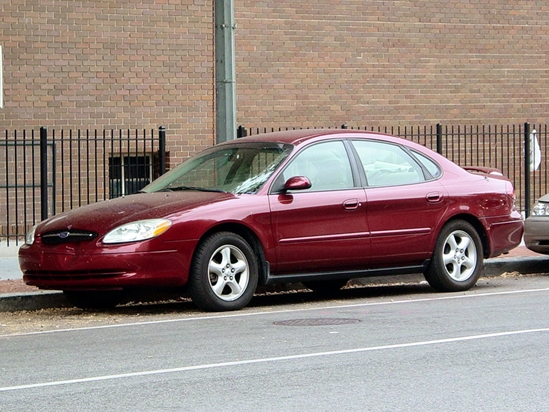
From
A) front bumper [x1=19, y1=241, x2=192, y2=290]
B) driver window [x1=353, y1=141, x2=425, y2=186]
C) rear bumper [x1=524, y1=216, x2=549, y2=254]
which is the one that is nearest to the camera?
front bumper [x1=19, y1=241, x2=192, y2=290]

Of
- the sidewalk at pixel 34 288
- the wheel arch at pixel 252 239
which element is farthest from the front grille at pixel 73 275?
the wheel arch at pixel 252 239

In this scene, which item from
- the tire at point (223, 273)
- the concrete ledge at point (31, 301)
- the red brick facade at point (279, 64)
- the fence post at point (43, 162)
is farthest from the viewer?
the red brick facade at point (279, 64)

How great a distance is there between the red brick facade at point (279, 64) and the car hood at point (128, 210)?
7658 millimetres

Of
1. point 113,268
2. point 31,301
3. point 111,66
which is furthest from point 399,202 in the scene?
point 111,66

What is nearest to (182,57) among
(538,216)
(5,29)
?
(5,29)

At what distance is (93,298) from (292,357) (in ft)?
12.0

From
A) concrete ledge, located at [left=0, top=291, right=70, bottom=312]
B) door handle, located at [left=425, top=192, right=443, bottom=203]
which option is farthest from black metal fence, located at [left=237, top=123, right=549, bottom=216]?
concrete ledge, located at [left=0, top=291, right=70, bottom=312]

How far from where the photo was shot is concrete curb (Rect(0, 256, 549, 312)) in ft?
35.8

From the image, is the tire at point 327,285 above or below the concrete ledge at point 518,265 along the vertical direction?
below

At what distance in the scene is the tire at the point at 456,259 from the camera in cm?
1137

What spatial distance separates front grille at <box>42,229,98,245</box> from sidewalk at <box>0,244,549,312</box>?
3.63 ft

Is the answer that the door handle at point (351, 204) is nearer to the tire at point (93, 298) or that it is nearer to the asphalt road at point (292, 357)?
the asphalt road at point (292, 357)

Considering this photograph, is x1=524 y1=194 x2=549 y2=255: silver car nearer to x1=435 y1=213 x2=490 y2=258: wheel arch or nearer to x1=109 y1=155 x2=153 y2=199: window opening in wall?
x1=435 y1=213 x2=490 y2=258: wheel arch

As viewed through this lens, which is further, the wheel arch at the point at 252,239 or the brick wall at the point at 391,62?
the brick wall at the point at 391,62
